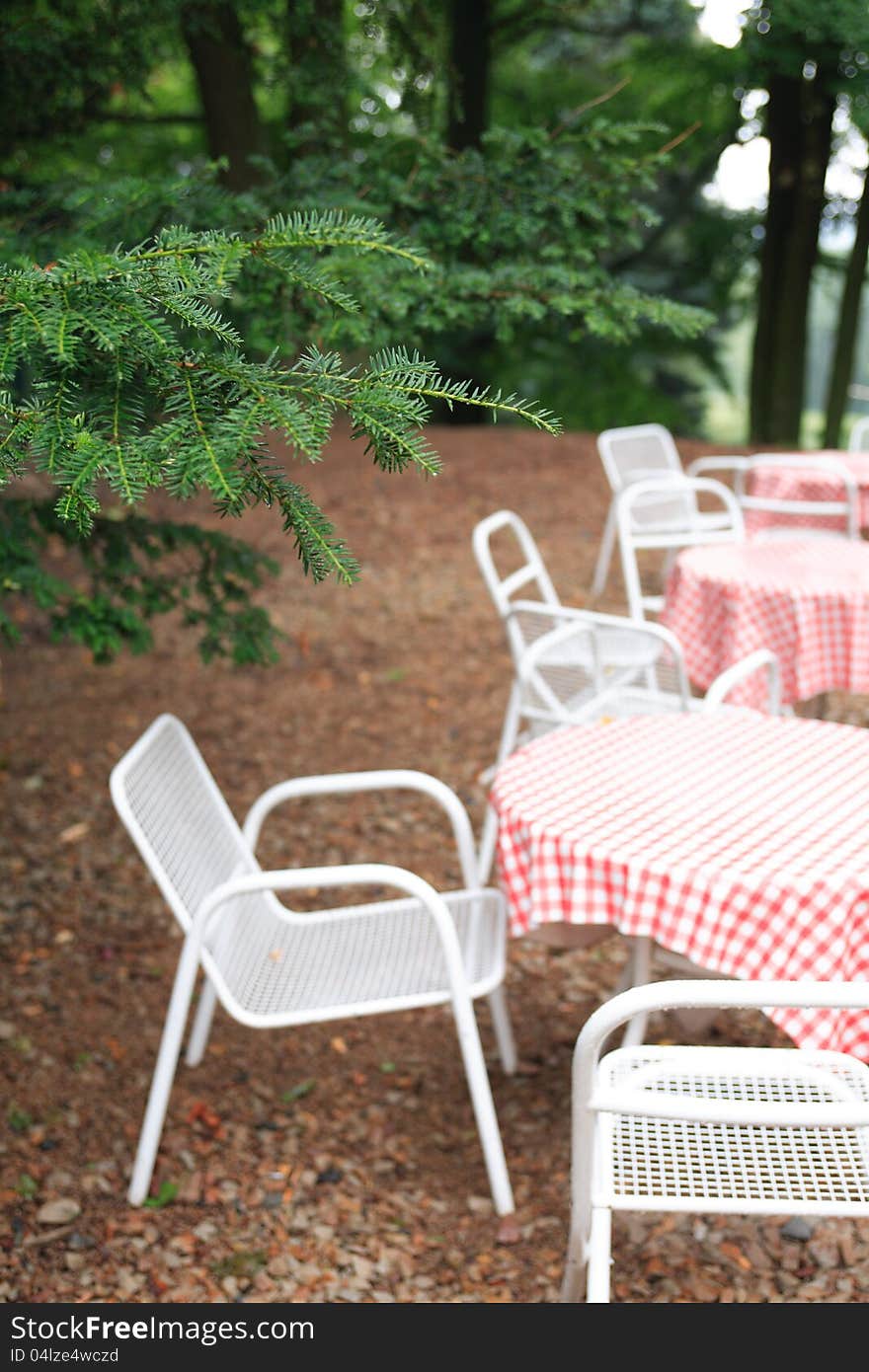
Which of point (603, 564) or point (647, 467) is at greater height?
point (647, 467)

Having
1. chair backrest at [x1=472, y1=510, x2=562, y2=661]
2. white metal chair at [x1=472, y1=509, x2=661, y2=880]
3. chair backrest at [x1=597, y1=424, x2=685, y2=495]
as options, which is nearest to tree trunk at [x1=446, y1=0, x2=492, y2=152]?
chair backrest at [x1=597, y1=424, x2=685, y2=495]

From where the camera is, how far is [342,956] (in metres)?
3.16

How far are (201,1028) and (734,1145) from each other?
1714mm

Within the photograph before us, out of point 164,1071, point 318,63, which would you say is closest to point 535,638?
point 318,63

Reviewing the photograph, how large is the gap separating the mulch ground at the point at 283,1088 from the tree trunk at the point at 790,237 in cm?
797

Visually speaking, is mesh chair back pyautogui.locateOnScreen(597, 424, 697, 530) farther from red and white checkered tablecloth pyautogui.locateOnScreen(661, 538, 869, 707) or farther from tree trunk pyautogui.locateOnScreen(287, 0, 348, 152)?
tree trunk pyautogui.locateOnScreen(287, 0, 348, 152)

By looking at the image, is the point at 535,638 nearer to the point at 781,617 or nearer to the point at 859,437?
the point at 781,617

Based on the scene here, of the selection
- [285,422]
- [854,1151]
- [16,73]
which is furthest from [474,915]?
[16,73]

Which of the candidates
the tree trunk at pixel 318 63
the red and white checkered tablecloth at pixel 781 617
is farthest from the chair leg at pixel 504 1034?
the tree trunk at pixel 318 63

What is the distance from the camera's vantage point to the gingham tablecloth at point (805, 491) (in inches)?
297

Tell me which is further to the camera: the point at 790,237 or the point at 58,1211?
the point at 790,237

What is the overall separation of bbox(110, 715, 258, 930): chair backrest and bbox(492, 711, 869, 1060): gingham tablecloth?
2.45ft

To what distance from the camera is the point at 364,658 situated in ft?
22.4
